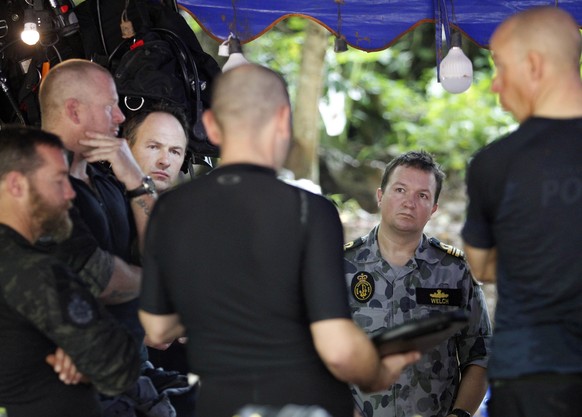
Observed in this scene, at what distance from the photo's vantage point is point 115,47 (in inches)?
193

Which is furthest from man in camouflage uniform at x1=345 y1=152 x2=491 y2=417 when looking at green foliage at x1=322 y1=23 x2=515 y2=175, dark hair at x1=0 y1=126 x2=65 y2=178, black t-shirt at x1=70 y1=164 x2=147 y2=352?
green foliage at x1=322 y1=23 x2=515 y2=175

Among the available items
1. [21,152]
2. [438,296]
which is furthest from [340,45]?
[21,152]

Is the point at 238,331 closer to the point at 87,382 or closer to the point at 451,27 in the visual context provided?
the point at 87,382

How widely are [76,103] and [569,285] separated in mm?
1908

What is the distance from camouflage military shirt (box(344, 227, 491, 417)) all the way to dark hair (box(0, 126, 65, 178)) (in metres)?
1.77

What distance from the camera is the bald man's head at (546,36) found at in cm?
304

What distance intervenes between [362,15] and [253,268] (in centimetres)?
280

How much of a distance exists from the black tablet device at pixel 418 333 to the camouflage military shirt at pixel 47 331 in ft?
2.78

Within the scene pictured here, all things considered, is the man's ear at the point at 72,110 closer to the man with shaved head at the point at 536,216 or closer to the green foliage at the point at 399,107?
the man with shaved head at the point at 536,216

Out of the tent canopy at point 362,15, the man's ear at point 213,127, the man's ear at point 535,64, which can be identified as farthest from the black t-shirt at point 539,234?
the tent canopy at point 362,15

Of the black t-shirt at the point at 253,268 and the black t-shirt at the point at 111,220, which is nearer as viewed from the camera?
the black t-shirt at the point at 253,268

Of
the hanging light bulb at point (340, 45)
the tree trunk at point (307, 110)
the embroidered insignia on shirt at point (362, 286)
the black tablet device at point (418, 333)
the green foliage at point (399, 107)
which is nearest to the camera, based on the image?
the black tablet device at point (418, 333)

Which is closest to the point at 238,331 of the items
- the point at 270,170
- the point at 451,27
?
the point at 270,170

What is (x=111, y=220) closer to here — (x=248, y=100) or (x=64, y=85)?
(x=64, y=85)
